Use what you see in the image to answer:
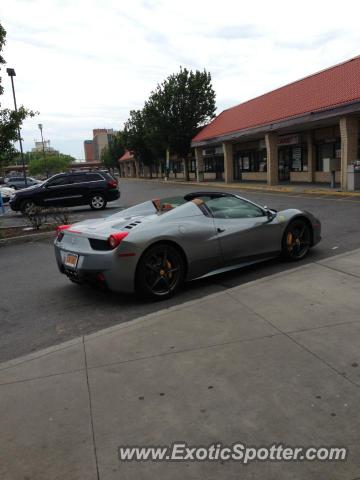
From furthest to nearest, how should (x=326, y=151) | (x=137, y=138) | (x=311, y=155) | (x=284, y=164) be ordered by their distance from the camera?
(x=137, y=138)
(x=284, y=164)
(x=311, y=155)
(x=326, y=151)

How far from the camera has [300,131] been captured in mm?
27203

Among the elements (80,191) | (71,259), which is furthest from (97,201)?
(71,259)

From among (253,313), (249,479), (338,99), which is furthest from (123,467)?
(338,99)

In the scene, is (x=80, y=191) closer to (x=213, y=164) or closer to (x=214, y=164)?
(x=214, y=164)

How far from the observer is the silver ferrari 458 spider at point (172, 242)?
16.7ft

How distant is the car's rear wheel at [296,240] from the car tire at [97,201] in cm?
1303

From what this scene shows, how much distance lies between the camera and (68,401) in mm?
3061

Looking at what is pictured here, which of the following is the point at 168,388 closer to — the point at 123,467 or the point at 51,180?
the point at 123,467

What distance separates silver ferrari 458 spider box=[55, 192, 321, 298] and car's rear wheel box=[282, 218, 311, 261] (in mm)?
16

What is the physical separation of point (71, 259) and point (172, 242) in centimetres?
128

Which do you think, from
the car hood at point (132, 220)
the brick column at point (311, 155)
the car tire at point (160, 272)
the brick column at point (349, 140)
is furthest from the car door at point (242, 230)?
the brick column at point (311, 155)

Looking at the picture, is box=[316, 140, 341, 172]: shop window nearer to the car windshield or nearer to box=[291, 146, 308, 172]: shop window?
box=[291, 146, 308, 172]: shop window

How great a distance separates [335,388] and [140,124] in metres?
54.0

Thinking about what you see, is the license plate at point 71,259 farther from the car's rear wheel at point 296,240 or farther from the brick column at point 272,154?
the brick column at point 272,154
